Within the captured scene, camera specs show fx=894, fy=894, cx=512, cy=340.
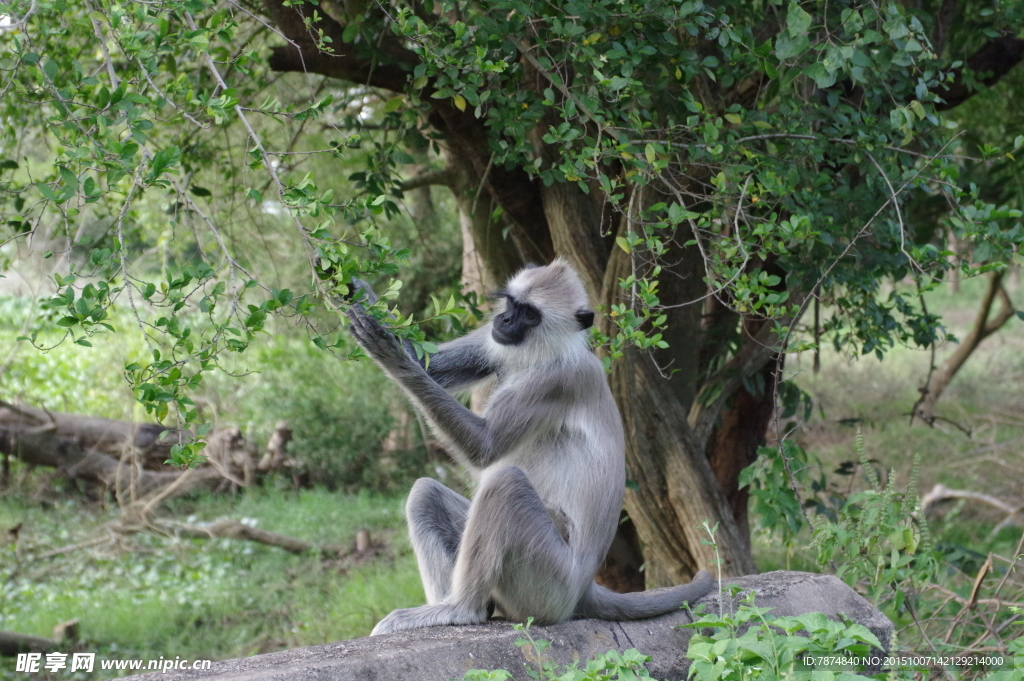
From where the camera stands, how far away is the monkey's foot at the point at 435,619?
10.5 feet

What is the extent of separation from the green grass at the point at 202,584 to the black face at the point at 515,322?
3.26 metres

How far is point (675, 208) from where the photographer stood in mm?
3178

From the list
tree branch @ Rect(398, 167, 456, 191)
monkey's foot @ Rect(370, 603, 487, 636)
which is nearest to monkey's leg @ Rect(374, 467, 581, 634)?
monkey's foot @ Rect(370, 603, 487, 636)

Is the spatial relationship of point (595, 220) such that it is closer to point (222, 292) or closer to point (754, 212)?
point (754, 212)

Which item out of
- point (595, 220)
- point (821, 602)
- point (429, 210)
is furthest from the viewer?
point (429, 210)

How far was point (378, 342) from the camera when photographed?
2.98 metres

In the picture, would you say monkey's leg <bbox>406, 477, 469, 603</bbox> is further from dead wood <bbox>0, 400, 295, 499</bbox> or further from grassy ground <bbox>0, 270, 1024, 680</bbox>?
dead wood <bbox>0, 400, 295, 499</bbox>

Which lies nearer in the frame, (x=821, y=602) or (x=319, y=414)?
(x=821, y=602)

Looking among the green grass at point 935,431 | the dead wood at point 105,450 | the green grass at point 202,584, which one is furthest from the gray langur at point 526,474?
the dead wood at point 105,450

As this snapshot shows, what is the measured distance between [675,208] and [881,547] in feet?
5.15

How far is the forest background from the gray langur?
271 millimetres


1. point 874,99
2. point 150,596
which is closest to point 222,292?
point 874,99

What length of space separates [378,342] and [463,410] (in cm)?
45

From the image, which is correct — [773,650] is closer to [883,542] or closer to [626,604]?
[626,604]
